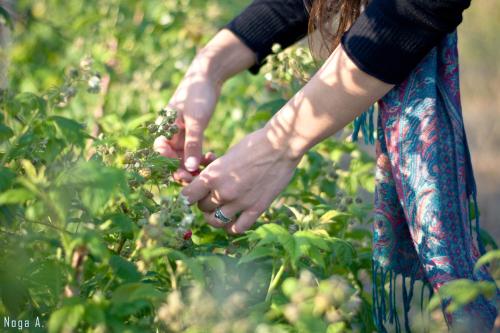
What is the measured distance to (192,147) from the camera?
7.80 ft

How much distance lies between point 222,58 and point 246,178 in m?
0.66

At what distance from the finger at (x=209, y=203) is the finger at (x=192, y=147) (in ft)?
0.71

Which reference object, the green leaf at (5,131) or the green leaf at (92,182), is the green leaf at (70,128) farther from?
the green leaf at (92,182)

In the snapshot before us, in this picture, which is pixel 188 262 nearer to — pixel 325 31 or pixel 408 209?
pixel 408 209

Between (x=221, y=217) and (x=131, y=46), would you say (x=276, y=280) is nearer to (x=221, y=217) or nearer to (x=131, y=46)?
(x=221, y=217)

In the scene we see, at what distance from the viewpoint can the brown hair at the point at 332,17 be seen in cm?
226

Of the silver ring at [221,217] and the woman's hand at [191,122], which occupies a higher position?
the woman's hand at [191,122]

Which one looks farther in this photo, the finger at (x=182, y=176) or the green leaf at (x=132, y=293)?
the finger at (x=182, y=176)

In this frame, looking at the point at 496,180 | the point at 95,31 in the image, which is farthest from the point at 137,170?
the point at 496,180

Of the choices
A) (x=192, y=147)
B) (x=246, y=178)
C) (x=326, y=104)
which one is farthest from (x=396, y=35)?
(x=192, y=147)

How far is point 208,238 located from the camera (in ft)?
8.45

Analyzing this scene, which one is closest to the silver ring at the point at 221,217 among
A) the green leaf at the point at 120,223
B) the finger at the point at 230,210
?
the finger at the point at 230,210

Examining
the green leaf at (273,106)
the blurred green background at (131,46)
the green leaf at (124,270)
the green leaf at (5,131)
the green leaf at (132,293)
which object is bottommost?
the blurred green background at (131,46)

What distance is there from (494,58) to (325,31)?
24.8ft
